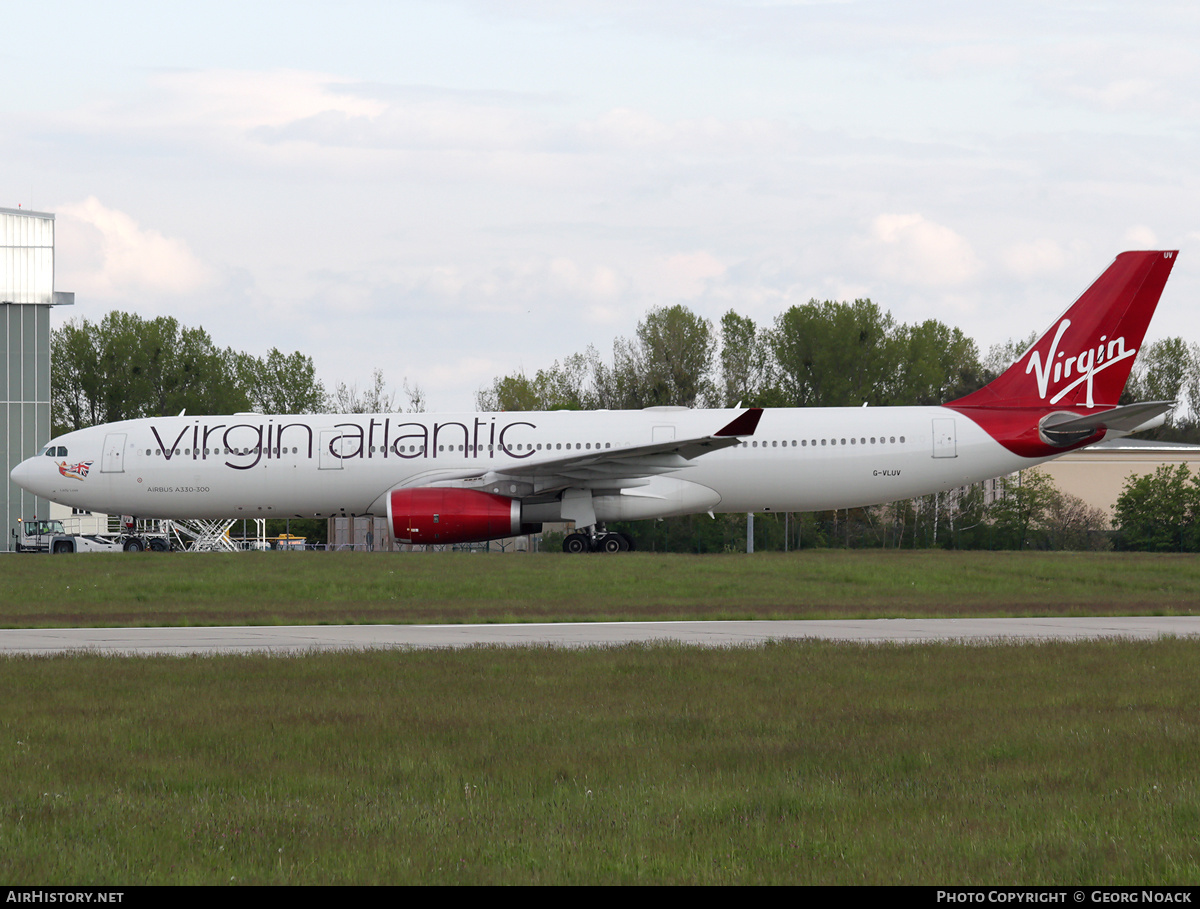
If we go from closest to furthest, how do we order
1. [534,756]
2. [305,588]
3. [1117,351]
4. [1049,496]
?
[534,756] < [305,588] < [1117,351] < [1049,496]

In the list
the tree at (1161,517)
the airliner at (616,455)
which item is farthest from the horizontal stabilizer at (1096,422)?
the tree at (1161,517)

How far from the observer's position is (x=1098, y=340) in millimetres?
33188

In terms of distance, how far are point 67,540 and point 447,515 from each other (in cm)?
2156

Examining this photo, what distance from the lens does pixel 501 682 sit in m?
11.9

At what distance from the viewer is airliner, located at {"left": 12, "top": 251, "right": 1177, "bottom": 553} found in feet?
107

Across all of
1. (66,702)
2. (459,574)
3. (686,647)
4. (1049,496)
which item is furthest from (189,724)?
(1049,496)

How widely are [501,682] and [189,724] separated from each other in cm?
299

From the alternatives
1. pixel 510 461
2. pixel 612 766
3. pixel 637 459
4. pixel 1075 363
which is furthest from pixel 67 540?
pixel 612 766

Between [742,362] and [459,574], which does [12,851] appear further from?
[742,362]

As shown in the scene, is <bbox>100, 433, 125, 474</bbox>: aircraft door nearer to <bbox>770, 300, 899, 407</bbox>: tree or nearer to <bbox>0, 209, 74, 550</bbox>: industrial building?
<bbox>0, 209, 74, 550</bbox>: industrial building

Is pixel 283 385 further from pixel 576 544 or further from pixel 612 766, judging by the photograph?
pixel 612 766

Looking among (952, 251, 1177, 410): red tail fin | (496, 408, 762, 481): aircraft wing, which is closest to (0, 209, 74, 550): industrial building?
(496, 408, 762, 481): aircraft wing

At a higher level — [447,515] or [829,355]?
[829,355]

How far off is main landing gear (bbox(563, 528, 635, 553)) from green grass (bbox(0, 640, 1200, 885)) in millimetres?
21235
